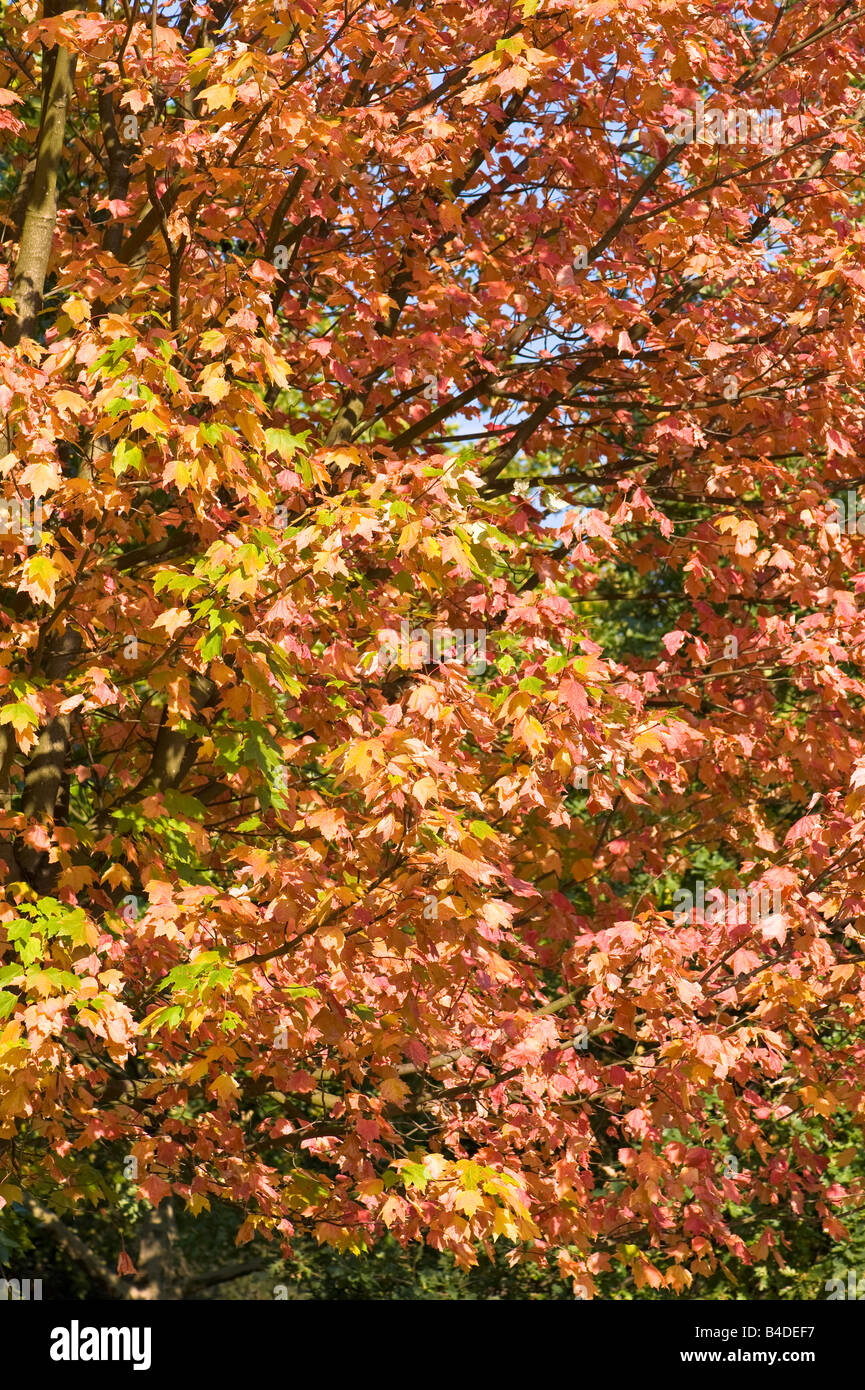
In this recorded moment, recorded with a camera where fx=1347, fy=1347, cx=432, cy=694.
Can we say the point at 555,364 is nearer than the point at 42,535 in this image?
No

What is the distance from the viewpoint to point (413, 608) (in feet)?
24.8

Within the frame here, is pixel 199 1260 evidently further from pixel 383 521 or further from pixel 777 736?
pixel 383 521

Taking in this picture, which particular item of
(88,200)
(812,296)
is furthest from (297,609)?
(88,200)

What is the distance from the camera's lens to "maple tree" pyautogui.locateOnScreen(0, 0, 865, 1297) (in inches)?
237

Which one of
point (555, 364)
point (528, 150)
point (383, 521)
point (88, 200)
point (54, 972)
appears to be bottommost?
point (54, 972)

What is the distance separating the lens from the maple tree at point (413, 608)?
19.8 ft

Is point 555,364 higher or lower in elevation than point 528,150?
lower

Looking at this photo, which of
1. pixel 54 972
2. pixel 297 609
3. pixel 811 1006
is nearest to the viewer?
pixel 54 972

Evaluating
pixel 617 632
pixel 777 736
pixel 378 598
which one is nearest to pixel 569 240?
pixel 378 598

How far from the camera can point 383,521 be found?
20.2 ft

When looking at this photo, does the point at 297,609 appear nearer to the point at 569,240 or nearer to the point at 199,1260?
the point at 569,240

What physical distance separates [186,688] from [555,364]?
10.5 feet

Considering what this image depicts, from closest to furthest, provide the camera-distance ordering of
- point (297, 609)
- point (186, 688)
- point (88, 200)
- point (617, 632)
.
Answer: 1. point (297, 609)
2. point (186, 688)
3. point (88, 200)
4. point (617, 632)

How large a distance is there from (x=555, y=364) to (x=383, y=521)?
110 inches
